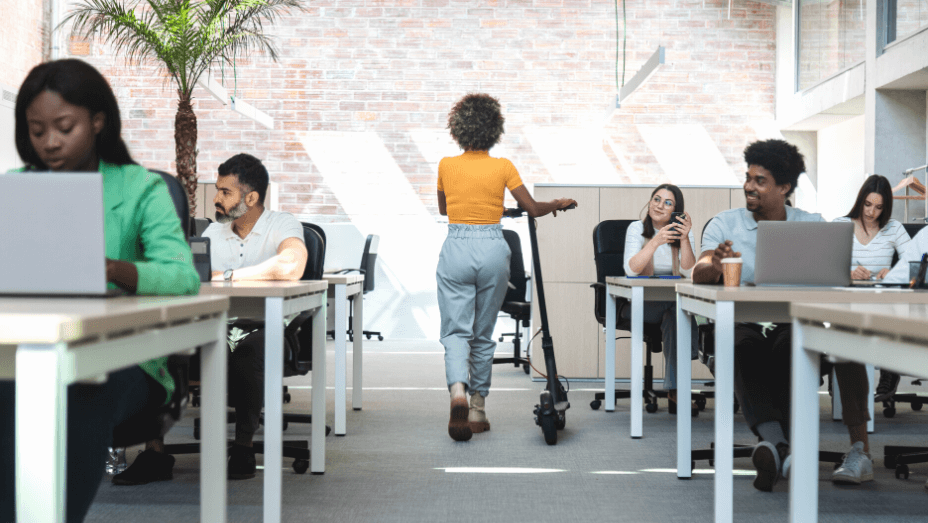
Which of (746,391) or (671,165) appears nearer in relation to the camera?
(746,391)

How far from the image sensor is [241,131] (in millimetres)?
8273

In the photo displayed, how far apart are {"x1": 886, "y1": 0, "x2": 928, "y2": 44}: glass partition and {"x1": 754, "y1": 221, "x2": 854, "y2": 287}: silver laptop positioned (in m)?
4.75

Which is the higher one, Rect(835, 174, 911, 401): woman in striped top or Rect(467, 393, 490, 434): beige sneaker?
Rect(835, 174, 911, 401): woman in striped top

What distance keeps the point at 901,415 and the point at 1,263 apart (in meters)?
4.16

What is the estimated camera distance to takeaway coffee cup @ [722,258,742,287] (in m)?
2.22

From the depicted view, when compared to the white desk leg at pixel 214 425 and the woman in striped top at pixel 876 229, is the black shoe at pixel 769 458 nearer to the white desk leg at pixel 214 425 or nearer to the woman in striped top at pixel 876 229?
the white desk leg at pixel 214 425

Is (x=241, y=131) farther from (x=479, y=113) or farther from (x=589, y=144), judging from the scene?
(x=479, y=113)

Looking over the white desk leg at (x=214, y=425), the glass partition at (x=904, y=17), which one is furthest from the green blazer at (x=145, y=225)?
the glass partition at (x=904, y=17)

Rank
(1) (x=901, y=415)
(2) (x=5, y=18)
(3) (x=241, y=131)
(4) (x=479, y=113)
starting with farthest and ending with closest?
(3) (x=241, y=131) → (2) (x=5, y=18) → (1) (x=901, y=415) → (4) (x=479, y=113)

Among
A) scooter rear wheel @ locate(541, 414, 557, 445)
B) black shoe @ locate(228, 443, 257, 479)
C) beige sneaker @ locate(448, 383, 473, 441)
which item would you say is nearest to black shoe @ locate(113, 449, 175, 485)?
black shoe @ locate(228, 443, 257, 479)

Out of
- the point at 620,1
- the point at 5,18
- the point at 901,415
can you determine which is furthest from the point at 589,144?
the point at 5,18

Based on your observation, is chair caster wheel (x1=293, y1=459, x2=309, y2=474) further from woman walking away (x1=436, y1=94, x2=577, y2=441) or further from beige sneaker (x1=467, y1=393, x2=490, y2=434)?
beige sneaker (x1=467, y1=393, x2=490, y2=434)

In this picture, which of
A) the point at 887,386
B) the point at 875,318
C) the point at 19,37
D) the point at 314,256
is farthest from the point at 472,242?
the point at 19,37

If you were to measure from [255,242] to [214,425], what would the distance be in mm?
1542
